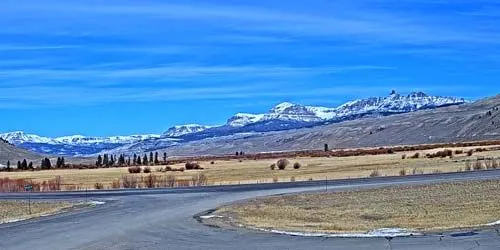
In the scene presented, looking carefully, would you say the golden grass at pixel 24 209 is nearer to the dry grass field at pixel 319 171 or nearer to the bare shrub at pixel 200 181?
the bare shrub at pixel 200 181

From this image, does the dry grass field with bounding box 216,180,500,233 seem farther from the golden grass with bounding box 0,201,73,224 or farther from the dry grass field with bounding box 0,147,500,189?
the dry grass field with bounding box 0,147,500,189

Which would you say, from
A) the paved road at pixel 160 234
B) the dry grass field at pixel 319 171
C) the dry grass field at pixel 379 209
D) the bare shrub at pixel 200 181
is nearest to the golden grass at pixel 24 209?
the paved road at pixel 160 234

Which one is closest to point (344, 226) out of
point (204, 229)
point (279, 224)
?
point (279, 224)

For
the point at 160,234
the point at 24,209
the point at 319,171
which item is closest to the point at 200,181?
the point at 319,171

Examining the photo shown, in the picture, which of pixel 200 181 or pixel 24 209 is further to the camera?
pixel 200 181

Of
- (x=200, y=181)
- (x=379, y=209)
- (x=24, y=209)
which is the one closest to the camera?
(x=379, y=209)

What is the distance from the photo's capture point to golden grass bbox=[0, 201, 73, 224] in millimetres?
36503

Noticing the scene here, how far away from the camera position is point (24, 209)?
42.0 meters

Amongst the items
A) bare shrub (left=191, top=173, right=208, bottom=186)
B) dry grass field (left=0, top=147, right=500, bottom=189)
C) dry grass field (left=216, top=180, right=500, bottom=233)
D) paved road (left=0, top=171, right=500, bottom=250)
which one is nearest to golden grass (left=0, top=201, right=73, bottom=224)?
paved road (left=0, top=171, right=500, bottom=250)

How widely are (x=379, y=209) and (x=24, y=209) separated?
17908 millimetres

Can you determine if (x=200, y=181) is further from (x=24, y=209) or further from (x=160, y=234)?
(x=160, y=234)

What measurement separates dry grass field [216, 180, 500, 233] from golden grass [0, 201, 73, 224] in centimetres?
812

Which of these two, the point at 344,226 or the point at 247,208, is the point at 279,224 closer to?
the point at 344,226

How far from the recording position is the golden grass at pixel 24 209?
120ft
